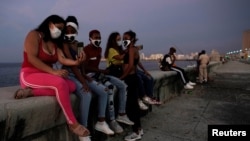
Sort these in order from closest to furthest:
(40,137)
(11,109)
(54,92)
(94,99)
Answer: (11,109) < (40,137) < (54,92) < (94,99)

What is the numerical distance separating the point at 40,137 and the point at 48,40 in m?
1.32

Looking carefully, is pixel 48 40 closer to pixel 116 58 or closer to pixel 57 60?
pixel 57 60

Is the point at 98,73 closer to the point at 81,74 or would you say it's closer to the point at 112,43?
the point at 81,74

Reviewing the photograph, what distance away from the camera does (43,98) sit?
283cm

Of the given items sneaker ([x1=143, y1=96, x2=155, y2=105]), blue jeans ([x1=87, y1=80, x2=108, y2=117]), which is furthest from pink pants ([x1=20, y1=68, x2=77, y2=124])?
sneaker ([x1=143, y1=96, x2=155, y2=105])

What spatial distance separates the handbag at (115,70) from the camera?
4.83 metres

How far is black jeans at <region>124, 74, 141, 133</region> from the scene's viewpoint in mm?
4285

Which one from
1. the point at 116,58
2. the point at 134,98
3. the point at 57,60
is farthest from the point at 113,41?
the point at 57,60

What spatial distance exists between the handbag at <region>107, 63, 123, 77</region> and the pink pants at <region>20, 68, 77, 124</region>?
1.79 metres

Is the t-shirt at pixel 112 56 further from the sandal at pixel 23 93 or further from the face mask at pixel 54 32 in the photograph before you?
the sandal at pixel 23 93

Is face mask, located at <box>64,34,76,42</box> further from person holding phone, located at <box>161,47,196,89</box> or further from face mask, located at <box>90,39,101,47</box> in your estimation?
person holding phone, located at <box>161,47,196,89</box>

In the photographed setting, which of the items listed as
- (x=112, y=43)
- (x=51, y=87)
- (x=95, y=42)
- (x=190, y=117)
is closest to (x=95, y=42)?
(x=95, y=42)

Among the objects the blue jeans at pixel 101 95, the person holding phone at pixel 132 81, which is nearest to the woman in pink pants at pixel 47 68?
the blue jeans at pixel 101 95

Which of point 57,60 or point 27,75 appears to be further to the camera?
point 57,60
